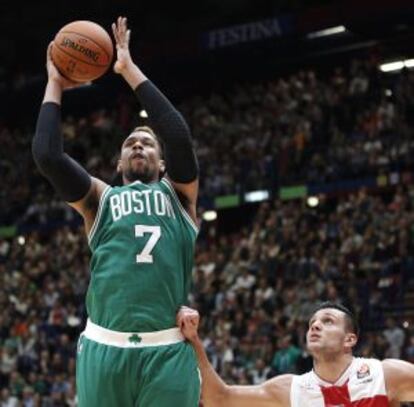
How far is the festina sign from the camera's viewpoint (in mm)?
24078

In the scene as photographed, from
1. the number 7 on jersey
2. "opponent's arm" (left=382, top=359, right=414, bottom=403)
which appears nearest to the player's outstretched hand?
the number 7 on jersey

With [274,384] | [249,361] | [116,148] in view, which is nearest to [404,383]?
[274,384]

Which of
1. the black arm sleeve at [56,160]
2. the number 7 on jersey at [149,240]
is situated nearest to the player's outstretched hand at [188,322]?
the number 7 on jersey at [149,240]

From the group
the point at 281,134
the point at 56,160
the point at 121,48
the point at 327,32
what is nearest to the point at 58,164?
the point at 56,160

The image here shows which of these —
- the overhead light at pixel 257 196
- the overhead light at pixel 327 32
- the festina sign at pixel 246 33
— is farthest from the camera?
the festina sign at pixel 246 33

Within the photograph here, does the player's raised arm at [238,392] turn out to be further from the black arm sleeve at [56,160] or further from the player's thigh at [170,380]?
the black arm sleeve at [56,160]

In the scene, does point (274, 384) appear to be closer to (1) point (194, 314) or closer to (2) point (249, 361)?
(1) point (194, 314)

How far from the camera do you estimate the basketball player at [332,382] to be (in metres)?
6.13

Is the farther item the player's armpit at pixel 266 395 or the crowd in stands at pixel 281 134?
the crowd in stands at pixel 281 134

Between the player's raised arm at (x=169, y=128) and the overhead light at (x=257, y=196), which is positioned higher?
the overhead light at (x=257, y=196)

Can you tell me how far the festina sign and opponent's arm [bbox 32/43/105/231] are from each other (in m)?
19.5

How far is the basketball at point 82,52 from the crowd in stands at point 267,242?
996cm

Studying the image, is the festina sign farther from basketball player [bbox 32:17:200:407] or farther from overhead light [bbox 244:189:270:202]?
basketball player [bbox 32:17:200:407]

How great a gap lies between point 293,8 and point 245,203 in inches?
243
